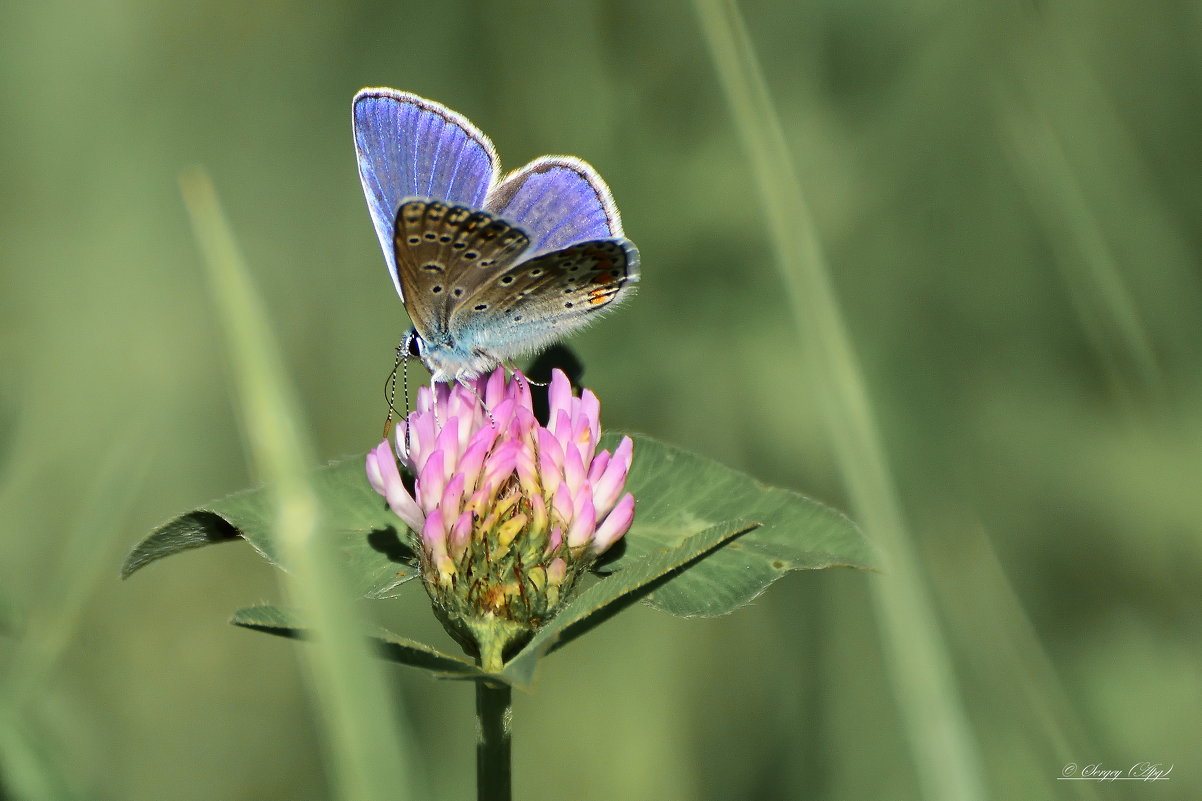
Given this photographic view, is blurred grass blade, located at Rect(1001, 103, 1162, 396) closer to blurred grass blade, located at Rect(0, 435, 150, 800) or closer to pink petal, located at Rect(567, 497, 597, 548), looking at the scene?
pink petal, located at Rect(567, 497, 597, 548)

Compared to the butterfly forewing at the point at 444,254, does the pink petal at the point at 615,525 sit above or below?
below

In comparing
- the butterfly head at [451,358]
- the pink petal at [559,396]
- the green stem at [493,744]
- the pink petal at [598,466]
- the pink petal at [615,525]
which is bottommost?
the green stem at [493,744]

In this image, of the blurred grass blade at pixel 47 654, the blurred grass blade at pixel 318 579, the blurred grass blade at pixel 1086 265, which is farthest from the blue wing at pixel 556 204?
the blurred grass blade at pixel 318 579

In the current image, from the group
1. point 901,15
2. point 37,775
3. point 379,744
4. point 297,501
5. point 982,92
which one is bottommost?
point 37,775

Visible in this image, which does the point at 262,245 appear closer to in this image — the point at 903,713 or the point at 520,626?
the point at 520,626

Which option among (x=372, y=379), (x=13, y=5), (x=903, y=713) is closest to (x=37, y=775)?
(x=903, y=713)

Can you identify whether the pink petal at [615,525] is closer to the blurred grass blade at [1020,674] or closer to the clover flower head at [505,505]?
the clover flower head at [505,505]
